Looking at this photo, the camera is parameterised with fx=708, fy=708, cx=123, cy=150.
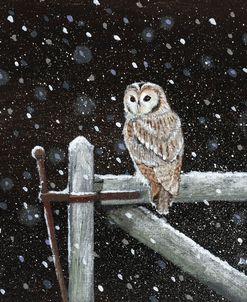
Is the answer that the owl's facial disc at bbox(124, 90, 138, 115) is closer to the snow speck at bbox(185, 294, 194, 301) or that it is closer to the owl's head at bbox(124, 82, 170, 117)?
the owl's head at bbox(124, 82, 170, 117)

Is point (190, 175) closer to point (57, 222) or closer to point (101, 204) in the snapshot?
point (101, 204)

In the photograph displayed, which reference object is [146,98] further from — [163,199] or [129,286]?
[129,286]

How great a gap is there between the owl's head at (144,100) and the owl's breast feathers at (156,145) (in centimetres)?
3

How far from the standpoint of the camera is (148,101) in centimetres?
311

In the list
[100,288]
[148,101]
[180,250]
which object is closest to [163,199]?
[180,250]

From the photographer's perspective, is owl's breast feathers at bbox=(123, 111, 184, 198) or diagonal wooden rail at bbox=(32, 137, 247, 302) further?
owl's breast feathers at bbox=(123, 111, 184, 198)

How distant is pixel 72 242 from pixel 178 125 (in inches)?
30.8

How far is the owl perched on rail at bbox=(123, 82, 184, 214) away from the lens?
9.28ft

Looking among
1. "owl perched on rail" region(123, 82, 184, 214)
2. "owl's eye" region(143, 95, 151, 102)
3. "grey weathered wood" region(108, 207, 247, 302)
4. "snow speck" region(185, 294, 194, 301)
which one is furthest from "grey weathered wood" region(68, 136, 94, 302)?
"snow speck" region(185, 294, 194, 301)

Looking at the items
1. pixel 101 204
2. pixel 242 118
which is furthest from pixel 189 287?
pixel 101 204

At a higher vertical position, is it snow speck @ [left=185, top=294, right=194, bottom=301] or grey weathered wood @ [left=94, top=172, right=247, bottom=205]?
grey weathered wood @ [left=94, top=172, right=247, bottom=205]

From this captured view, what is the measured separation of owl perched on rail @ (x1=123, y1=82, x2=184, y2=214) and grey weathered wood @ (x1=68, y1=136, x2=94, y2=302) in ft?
1.01

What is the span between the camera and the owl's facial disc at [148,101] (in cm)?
308

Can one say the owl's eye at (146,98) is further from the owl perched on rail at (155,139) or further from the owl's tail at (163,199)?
the owl's tail at (163,199)
